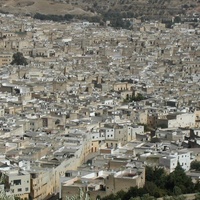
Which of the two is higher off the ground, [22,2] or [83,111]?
[22,2]

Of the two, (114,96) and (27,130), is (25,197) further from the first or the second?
→ (114,96)

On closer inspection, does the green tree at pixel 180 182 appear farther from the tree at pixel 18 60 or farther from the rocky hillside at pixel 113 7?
the rocky hillside at pixel 113 7

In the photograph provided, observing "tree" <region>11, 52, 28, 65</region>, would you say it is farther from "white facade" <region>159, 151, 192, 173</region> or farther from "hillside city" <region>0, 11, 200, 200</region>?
"white facade" <region>159, 151, 192, 173</region>

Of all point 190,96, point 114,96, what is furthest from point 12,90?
point 190,96

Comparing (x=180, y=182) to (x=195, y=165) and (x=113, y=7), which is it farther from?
(x=113, y=7)

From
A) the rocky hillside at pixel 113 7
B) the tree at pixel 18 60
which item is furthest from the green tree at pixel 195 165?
the rocky hillside at pixel 113 7

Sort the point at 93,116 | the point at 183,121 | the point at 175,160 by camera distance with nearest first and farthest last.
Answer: the point at 175,160 < the point at 93,116 < the point at 183,121

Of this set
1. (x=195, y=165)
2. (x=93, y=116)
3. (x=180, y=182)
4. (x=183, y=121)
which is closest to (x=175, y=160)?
(x=195, y=165)

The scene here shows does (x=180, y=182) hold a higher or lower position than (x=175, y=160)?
lower
